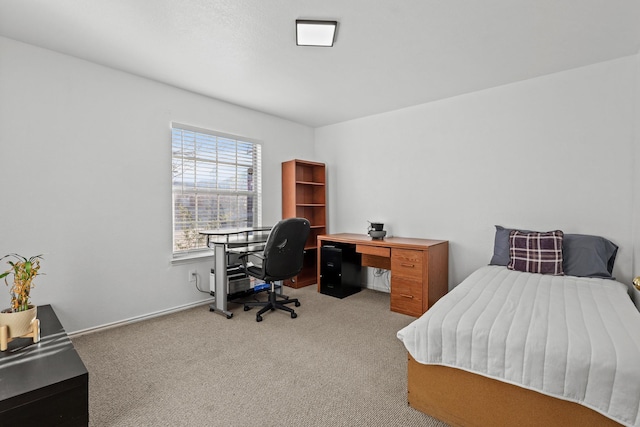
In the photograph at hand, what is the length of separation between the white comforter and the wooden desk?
41.4 inches

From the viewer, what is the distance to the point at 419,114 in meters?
3.93

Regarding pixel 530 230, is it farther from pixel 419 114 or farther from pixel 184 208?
pixel 184 208

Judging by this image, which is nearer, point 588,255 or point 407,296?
point 588,255

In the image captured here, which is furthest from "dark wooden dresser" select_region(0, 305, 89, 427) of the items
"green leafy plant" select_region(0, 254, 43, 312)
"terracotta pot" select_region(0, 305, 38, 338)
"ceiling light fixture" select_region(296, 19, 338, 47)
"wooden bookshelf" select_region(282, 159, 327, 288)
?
"wooden bookshelf" select_region(282, 159, 327, 288)

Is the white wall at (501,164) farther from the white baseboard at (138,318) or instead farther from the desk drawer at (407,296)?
the white baseboard at (138,318)

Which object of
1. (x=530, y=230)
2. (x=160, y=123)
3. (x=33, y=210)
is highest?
(x=160, y=123)

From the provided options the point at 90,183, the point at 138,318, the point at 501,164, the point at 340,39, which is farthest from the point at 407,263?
the point at 90,183

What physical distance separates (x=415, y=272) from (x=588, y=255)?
153 centimetres

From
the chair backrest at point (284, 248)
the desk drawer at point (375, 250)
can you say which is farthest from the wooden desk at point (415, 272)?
the chair backrest at point (284, 248)

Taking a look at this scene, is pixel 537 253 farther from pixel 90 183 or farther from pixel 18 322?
pixel 90 183

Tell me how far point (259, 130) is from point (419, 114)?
2.28 m

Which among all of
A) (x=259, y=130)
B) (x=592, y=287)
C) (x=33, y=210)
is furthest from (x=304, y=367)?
(x=259, y=130)

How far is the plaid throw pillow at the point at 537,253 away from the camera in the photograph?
2.70 metres

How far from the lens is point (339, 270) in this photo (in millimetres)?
3969
